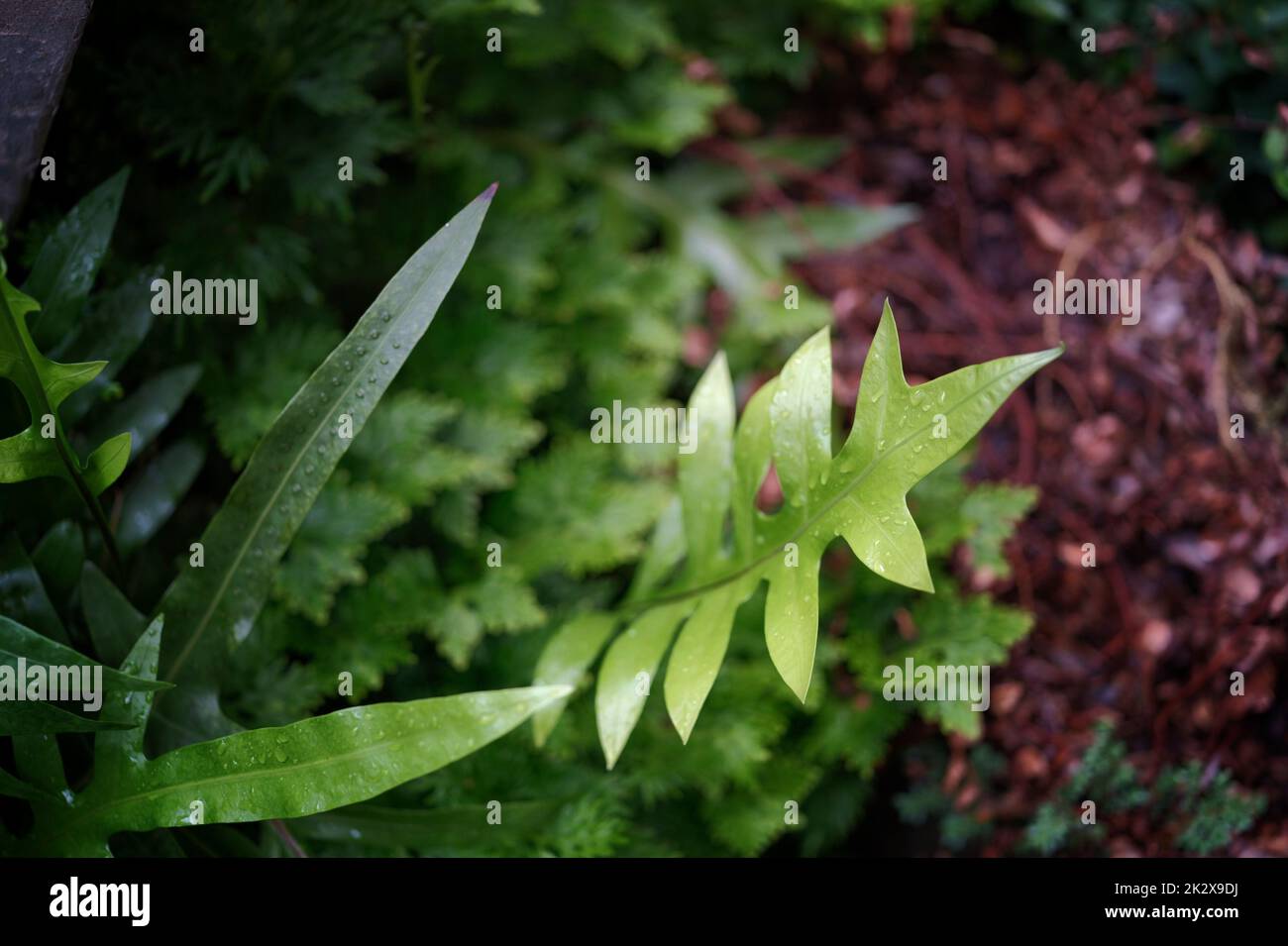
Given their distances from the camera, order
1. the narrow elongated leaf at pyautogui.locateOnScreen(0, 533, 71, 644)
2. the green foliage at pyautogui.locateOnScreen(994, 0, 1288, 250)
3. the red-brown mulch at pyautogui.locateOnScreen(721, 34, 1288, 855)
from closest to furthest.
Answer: the narrow elongated leaf at pyautogui.locateOnScreen(0, 533, 71, 644) → the red-brown mulch at pyautogui.locateOnScreen(721, 34, 1288, 855) → the green foliage at pyautogui.locateOnScreen(994, 0, 1288, 250)

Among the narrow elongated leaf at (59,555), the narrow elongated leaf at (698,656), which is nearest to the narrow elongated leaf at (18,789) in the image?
the narrow elongated leaf at (59,555)

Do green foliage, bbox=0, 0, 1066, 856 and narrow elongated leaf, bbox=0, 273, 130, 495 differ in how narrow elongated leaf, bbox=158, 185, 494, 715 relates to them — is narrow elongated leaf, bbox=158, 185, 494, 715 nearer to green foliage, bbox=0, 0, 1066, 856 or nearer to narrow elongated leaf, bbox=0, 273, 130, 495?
green foliage, bbox=0, 0, 1066, 856

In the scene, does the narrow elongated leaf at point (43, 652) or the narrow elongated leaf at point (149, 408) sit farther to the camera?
the narrow elongated leaf at point (149, 408)

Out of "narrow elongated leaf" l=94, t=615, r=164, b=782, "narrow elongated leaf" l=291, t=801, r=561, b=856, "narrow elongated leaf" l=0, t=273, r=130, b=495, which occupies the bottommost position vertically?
"narrow elongated leaf" l=291, t=801, r=561, b=856

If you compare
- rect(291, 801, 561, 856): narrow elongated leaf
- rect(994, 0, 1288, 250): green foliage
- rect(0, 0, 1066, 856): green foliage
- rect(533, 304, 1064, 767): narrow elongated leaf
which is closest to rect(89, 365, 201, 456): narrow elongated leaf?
rect(0, 0, 1066, 856): green foliage

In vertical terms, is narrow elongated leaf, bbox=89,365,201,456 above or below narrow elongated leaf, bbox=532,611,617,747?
above

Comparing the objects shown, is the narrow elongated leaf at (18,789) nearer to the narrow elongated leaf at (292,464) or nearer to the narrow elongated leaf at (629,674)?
the narrow elongated leaf at (292,464)
